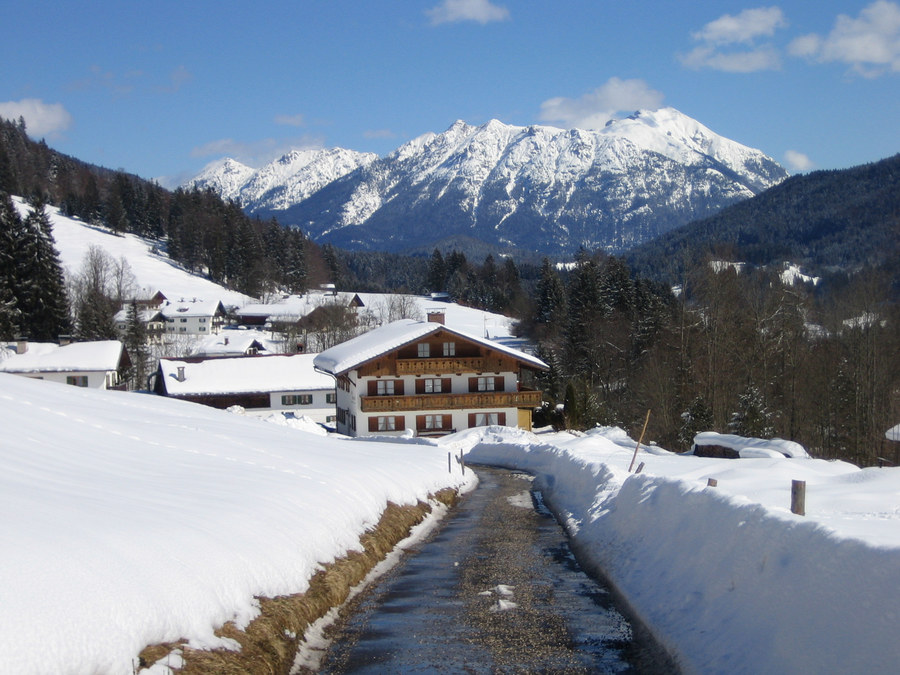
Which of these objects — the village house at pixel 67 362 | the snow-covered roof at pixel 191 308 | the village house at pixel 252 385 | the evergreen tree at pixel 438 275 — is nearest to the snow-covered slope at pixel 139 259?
the snow-covered roof at pixel 191 308

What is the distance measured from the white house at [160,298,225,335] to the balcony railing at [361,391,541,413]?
7959 cm

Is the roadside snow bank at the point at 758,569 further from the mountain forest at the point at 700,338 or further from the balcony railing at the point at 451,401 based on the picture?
the balcony railing at the point at 451,401

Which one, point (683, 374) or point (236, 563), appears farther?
point (683, 374)

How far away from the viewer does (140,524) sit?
9930 mm

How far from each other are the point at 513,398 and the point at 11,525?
170 ft

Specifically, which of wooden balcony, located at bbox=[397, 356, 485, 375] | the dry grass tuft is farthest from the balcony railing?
the dry grass tuft

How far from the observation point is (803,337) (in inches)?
2440

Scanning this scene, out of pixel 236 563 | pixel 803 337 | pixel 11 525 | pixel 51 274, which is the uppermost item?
pixel 51 274

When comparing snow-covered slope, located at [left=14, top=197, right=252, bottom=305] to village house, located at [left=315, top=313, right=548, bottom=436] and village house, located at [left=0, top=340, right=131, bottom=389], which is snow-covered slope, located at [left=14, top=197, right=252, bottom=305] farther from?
village house, located at [left=315, top=313, right=548, bottom=436]

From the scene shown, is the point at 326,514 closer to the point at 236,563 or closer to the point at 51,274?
the point at 236,563

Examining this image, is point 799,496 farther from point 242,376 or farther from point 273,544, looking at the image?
point 242,376

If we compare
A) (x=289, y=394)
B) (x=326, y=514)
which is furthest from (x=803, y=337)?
(x=326, y=514)

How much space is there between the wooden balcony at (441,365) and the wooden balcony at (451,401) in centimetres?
183

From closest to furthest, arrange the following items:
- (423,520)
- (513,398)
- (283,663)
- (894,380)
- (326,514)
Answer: (283,663), (326,514), (423,520), (894,380), (513,398)
